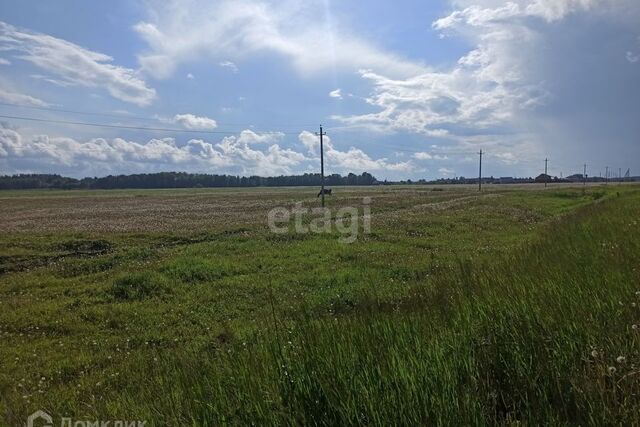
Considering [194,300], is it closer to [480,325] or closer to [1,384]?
[1,384]

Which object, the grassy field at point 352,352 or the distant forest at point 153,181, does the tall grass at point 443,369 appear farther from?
the distant forest at point 153,181

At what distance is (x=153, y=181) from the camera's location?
172 metres

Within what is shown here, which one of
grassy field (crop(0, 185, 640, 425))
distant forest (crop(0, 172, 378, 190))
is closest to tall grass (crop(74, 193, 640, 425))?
grassy field (crop(0, 185, 640, 425))

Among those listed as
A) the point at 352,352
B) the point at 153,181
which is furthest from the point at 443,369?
the point at 153,181

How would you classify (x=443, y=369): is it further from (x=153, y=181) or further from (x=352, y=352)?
(x=153, y=181)

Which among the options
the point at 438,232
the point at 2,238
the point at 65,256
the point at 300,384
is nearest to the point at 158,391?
the point at 300,384

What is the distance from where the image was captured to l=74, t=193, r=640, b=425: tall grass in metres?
2.66

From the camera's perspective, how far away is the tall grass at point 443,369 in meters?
2.66

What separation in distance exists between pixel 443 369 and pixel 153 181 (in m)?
184

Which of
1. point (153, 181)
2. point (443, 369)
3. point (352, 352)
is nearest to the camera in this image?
point (443, 369)

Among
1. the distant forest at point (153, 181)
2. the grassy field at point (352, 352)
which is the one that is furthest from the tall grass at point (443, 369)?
the distant forest at point (153, 181)

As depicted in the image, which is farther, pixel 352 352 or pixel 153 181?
pixel 153 181

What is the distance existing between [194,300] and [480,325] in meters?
8.33

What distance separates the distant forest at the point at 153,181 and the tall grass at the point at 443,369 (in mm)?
177975
